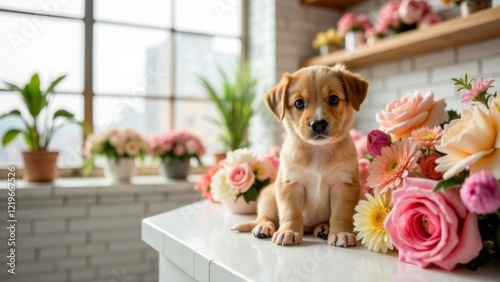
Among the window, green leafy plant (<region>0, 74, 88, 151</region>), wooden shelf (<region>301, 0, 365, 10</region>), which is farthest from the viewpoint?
wooden shelf (<region>301, 0, 365, 10</region>)

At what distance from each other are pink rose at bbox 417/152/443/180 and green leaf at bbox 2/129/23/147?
2181 millimetres

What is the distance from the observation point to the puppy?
94 cm

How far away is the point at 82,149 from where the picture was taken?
9.10 feet

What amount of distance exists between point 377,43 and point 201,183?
1.57 metres

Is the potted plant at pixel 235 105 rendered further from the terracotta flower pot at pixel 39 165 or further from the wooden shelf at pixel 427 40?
the terracotta flower pot at pixel 39 165

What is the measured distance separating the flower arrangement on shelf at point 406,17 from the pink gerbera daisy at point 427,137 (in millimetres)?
1733

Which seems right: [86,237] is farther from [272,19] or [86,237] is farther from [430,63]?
[430,63]

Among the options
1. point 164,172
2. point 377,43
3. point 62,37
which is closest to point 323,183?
point 377,43

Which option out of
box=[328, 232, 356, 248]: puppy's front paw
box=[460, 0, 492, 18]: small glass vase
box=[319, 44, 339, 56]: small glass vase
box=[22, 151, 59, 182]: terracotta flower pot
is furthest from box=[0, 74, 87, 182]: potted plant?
box=[460, 0, 492, 18]: small glass vase

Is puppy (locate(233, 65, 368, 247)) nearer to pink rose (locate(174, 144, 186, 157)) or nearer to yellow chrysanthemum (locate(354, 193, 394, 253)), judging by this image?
yellow chrysanthemum (locate(354, 193, 394, 253))

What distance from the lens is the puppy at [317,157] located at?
938mm

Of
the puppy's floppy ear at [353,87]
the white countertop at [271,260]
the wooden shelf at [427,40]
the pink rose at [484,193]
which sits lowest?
the white countertop at [271,260]

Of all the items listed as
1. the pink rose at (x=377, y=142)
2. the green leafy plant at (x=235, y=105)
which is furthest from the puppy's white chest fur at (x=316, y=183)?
the green leafy plant at (x=235, y=105)

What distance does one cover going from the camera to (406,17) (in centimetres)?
235
